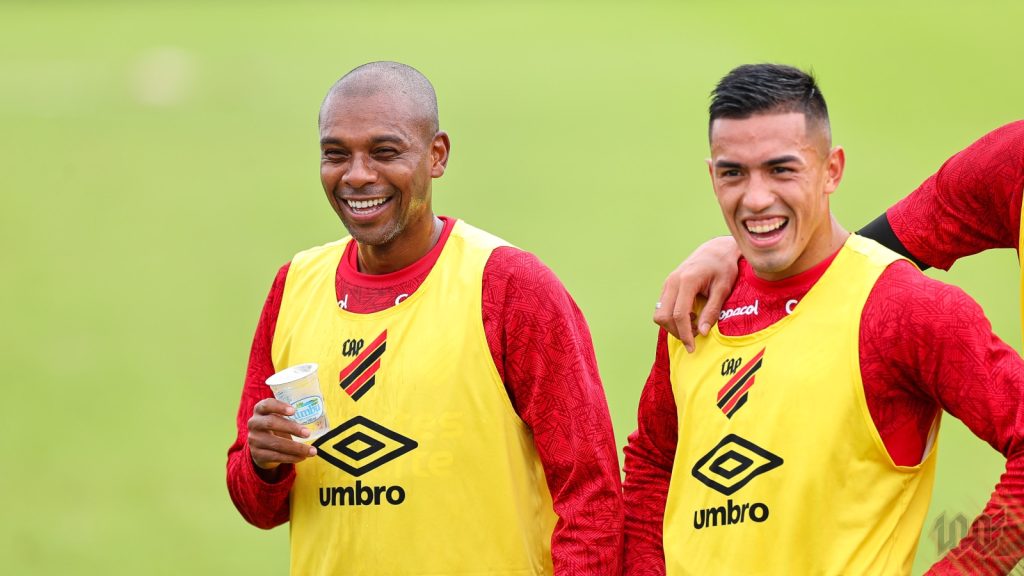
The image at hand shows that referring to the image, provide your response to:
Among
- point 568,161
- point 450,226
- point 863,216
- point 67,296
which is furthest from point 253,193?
point 450,226

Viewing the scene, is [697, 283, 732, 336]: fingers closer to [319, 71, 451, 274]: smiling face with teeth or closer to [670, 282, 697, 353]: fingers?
[670, 282, 697, 353]: fingers

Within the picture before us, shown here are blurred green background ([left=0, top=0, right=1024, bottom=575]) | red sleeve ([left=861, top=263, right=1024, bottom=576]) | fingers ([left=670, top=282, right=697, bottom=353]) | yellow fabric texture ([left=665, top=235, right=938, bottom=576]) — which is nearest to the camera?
red sleeve ([left=861, top=263, right=1024, bottom=576])

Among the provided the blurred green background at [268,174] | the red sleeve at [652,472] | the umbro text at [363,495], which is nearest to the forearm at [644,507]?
the red sleeve at [652,472]

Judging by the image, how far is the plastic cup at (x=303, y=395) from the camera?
10.7 ft

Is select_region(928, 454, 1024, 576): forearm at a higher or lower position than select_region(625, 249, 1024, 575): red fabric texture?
lower

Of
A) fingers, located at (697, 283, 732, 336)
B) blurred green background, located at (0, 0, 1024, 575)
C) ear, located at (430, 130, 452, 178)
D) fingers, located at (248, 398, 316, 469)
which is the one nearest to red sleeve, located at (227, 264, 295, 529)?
fingers, located at (248, 398, 316, 469)

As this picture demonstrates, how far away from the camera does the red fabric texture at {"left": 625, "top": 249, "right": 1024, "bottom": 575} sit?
9.23 feet

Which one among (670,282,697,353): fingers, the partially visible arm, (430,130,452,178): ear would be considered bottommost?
(670,282,697,353): fingers

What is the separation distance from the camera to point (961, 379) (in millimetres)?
2824

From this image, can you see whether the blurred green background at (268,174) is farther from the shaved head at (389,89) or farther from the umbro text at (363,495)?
the shaved head at (389,89)

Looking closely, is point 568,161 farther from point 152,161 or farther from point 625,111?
point 152,161

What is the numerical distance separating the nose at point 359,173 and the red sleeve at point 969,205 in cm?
134

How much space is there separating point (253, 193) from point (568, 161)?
106 inches

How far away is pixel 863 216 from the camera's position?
10672 millimetres
